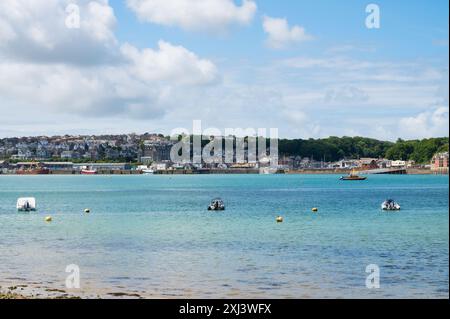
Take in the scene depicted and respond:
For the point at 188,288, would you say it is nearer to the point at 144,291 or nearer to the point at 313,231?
the point at 144,291

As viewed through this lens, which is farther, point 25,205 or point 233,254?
point 25,205

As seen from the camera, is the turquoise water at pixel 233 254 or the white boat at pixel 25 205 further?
the white boat at pixel 25 205

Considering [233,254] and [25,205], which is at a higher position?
[25,205]

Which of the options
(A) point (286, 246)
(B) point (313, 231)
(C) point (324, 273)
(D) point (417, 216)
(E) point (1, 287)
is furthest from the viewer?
(D) point (417, 216)

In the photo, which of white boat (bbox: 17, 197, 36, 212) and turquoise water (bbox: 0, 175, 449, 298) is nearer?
turquoise water (bbox: 0, 175, 449, 298)

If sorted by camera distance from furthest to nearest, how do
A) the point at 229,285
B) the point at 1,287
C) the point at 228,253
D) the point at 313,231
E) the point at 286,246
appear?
the point at 313,231 < the point at 286,246 < the point at 228,253 < the point at 229,285 < the point at 1,287

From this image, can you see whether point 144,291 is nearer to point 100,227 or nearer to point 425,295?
point 425,295

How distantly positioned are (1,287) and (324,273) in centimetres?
1278

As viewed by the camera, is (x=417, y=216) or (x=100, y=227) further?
(x=417, y=216)

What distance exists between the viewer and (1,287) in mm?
25141

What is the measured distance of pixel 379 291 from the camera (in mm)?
25875
